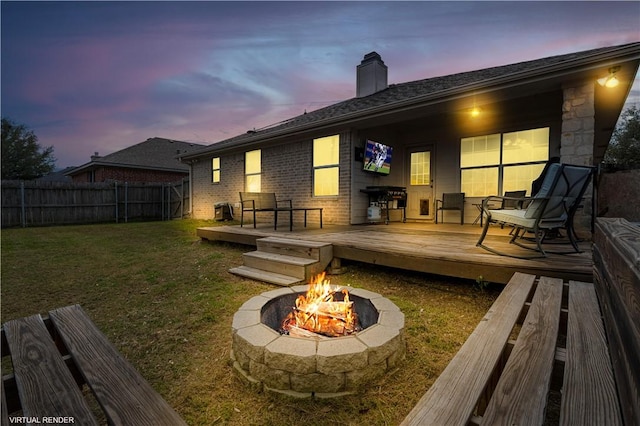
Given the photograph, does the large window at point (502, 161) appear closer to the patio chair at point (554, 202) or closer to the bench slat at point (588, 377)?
the patio chair at point (554, 202)

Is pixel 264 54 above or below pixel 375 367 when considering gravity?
above

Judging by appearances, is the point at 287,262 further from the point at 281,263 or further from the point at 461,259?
the point at 461,259

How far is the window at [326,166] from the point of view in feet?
23.9

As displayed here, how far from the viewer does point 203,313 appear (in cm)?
289

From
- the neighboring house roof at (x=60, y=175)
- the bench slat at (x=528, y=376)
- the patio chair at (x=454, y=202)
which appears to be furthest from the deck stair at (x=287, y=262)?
the neighboring house roof at (x=60, y=175)

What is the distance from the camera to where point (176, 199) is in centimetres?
1377

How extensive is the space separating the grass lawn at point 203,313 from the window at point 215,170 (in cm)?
556

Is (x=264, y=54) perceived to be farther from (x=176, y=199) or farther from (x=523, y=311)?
(x=523, y=311)

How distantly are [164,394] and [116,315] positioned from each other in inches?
65.3

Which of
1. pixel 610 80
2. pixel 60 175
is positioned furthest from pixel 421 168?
pixel 60 175

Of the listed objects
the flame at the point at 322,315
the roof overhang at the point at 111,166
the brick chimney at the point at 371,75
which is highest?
the brick chimney at the point at 371,75

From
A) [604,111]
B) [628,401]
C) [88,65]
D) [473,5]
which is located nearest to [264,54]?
[88,65]

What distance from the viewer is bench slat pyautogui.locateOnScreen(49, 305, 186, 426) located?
36.1 inches

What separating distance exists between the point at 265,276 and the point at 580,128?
5.21 m
